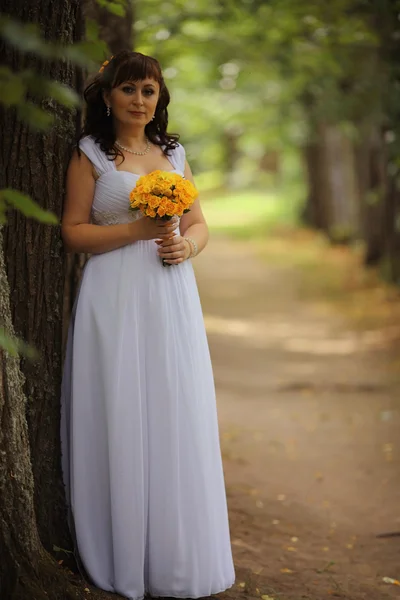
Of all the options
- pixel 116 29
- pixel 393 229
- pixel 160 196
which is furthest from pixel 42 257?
pixel 393 229

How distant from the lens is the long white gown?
3703 mm

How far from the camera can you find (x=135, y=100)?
3793 millimetres

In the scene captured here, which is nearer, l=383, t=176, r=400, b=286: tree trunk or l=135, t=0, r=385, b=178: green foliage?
l=135, t=0, r=385, b=178: green foliage

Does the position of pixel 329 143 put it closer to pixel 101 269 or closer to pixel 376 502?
pixel 376 502

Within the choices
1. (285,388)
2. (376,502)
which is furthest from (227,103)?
(376,502)

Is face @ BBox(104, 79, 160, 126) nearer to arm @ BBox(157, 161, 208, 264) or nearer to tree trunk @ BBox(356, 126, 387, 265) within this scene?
arm @ BBox(157, 161, 208, 264)

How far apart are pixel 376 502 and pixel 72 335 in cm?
323

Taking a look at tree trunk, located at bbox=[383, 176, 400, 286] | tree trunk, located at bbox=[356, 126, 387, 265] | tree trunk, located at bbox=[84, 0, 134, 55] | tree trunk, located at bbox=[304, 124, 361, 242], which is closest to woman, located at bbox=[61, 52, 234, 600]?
tree trunk, located at bbox=[84, 0, 134, 55]

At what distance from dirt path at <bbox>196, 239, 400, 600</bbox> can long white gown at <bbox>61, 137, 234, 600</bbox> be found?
2.06ft

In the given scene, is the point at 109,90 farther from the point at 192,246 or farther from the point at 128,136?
the point at 192,246

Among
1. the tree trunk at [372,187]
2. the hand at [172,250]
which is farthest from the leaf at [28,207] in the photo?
the tree trunk at [372,187]

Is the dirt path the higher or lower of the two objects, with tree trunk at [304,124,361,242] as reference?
lower

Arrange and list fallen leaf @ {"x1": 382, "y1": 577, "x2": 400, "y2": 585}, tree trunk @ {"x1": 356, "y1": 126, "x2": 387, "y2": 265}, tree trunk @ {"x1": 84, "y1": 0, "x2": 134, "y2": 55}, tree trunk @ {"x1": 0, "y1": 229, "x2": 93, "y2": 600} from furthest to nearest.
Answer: tree trunk @ {"x1": 356, "y1": 126, "x2": 387, "y2": 265}
tree trunk @ {"x1": 84, "y1": 0, "x2": 134, "y2": 55}
fallen leaf @ {"x1": 382, "y1": 577, "x2": 400, "y2": 585}
tree trunk @ {"x1": 0, "y1": 229, "x2": 93, "y2": 600}

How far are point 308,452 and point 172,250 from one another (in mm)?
4135
